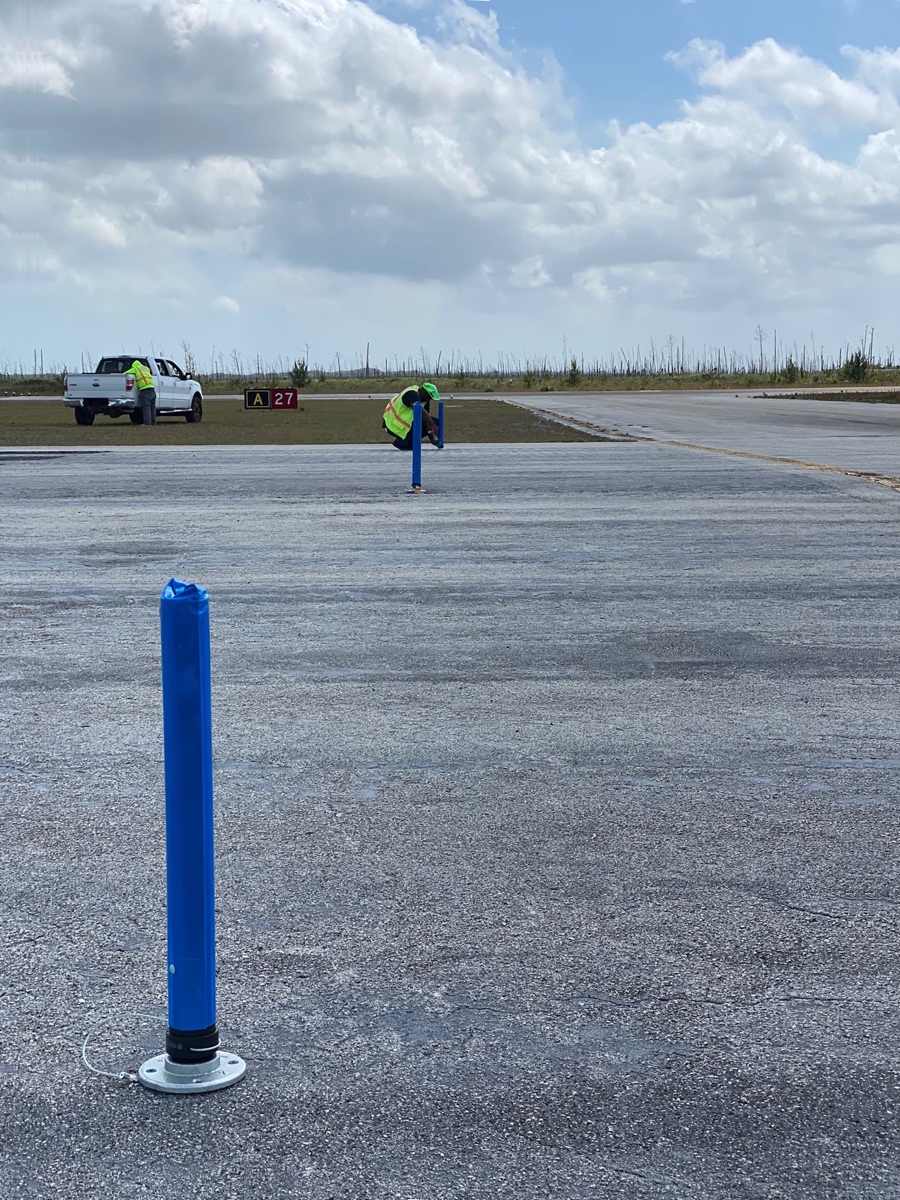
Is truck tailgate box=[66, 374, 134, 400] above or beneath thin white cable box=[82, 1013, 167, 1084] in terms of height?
above

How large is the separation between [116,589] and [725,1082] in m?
7.58

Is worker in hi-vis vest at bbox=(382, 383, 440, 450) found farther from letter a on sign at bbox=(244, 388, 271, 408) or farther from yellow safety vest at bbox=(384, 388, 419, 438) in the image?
letter a on sign at bbox=(244, 388, 271, 408)

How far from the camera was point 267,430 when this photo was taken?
112 ft

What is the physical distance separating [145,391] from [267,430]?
4359mm

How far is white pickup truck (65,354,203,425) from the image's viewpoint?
36.1m

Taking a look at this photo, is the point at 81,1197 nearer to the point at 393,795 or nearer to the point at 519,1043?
the point at 519,1043

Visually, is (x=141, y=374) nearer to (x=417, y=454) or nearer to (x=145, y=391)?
(x=145, y=391)

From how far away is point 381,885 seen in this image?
14.5 ft

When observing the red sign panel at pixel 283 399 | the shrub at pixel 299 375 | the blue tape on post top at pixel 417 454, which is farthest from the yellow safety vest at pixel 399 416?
the shrub at pixel 299 375

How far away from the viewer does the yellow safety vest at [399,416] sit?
2125cm

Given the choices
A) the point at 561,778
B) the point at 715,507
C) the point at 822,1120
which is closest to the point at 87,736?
the point at 561,778

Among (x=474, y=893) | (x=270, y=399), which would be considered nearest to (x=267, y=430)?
(x=270, y=399)

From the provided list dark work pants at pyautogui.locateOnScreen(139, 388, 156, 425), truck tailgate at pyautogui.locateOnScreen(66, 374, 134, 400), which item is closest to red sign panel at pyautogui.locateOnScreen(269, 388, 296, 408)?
dark work pants at pyautogui.locateOnScreen(139, 388, 156, 425)

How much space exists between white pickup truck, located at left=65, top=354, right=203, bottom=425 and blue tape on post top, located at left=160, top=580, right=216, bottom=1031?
3424cm
